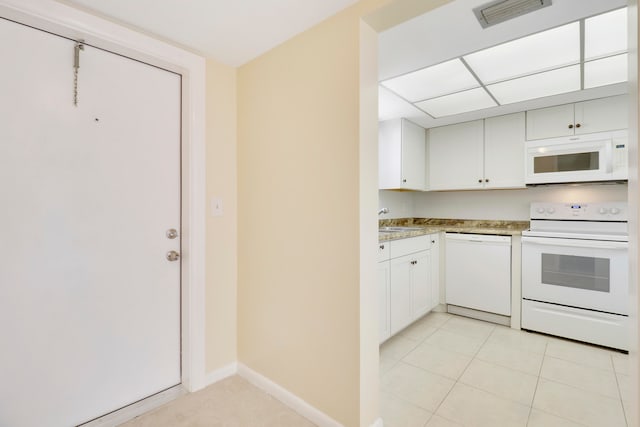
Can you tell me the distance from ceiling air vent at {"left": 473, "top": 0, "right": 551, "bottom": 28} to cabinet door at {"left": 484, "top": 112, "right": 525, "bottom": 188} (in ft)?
6.12

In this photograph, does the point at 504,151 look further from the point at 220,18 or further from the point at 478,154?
the point at 220,18

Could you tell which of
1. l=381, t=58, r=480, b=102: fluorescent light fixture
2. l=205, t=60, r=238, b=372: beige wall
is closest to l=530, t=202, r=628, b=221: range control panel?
l=381, t=58, r=480, b=102: fluorescent light fixture

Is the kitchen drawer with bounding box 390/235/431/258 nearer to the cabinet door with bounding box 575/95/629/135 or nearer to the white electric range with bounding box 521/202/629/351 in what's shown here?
the white electric range with bounding box 521/202/629/351

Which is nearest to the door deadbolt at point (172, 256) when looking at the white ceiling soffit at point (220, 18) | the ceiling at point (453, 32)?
the white ceiling soffit at point (220, 18)

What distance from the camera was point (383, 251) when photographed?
7.72 ft

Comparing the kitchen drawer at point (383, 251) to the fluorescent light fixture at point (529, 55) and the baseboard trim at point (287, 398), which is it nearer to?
the baseboard trim at point (287, 398)

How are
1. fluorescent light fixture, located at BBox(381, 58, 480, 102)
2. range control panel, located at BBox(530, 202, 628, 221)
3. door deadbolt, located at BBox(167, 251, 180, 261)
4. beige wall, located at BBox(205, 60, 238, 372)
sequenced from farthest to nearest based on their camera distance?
range control panel, located at BBox(530, 202, 628, 221), fluorescent light fixture, located at BBox(381, 58, 480, 102), beige wall, located at BBox(205, 60, 238, 372), door deadbolt, located at BBox(167, 251, 180, 261)

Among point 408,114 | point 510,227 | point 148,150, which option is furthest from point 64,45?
point 510,227

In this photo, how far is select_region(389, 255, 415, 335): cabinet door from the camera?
2.49 metres

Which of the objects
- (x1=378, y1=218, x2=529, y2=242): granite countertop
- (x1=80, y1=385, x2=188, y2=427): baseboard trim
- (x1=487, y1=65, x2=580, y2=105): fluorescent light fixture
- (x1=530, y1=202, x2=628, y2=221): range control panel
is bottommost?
(x1=80, y1=385, x2=188, y2=427): baseboard trim

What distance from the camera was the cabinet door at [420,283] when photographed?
2.78 m

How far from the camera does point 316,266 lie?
1619 mm

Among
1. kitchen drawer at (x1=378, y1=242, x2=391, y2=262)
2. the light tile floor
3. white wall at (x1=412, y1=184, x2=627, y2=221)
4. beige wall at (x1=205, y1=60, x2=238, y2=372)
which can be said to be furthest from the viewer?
white wall at (x1=412, y1=184, x2=627, y2=221)

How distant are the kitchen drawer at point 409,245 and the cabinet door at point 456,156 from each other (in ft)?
2.87
